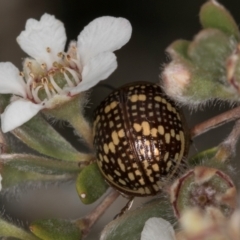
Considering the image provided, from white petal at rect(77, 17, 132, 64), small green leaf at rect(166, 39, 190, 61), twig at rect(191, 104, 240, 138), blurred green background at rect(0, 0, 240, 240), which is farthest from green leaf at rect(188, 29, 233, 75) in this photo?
blurred green background at rect(0, 0, 240, 240)

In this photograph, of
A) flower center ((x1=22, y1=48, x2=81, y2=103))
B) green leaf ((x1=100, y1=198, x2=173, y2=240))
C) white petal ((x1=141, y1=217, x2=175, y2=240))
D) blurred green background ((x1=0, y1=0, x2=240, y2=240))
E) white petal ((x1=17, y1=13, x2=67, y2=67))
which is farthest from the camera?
blurred green background ((x1=0, y1=0, x2=240, y2=240))

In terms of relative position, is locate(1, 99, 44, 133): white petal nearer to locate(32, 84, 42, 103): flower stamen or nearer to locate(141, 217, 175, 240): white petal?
locate(32, 84, 42, 103): flower stamen

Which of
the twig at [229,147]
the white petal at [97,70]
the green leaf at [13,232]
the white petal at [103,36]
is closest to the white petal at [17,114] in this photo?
the white petal at [97,70]

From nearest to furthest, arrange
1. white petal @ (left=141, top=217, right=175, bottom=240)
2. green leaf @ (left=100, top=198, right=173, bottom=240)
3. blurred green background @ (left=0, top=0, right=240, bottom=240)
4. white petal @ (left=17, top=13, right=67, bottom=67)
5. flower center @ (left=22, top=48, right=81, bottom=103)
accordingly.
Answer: white petal @ (left=141, top=217, right=175, bottom=240) → green leaf @ (left=100, top=198, right=173, bottom=240) → flower center @ (left=22, top=48, right=81, bottom=103) → white petal @ (left=17, top=13, right=67, bottom=67) → blurred green background @ (left=0, top=0, right=240, bottom=240)

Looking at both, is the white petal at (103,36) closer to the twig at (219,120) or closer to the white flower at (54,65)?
the white flower at (54,65)

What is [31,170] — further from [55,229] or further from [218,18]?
[218,18]

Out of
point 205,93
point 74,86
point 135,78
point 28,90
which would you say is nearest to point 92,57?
point 74,86

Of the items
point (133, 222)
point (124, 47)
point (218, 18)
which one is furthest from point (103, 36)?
point (124, 47)
